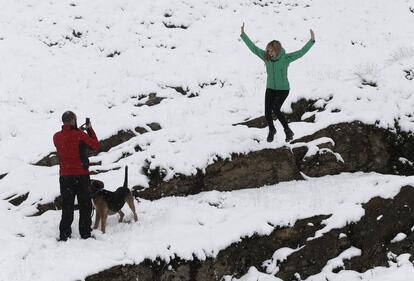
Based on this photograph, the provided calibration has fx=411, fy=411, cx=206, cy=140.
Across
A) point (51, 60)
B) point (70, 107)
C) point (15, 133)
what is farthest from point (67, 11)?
point (15, 133)

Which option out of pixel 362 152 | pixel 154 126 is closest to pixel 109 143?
pixel 154 126

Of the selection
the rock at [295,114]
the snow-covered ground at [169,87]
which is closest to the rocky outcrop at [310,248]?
the snow-covered ground at [169,87]

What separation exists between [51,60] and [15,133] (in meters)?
5.26

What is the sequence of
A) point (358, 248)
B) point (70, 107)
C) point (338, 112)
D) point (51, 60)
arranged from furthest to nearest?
point (51, 60) < point (70, 107) < point (338, 112) < point (358, 248)

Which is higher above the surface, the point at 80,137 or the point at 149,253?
the point at 80,137

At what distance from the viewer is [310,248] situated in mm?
6781

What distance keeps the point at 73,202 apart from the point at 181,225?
1.87 meters

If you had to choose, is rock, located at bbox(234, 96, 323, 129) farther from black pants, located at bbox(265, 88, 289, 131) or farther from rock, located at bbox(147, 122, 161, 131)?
rock, located at bbox(147, 122, 161, 131)

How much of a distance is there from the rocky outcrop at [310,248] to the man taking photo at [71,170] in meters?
1.49

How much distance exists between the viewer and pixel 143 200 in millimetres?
8438

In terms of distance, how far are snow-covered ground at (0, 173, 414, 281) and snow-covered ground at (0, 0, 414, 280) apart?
3cm

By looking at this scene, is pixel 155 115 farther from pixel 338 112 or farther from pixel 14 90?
pixel 14 90

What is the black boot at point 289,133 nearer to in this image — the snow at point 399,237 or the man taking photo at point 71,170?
the snow at point 399,237

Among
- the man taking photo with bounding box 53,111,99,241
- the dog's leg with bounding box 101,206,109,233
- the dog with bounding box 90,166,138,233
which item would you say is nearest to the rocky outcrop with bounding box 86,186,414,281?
the dog's leg with bounding box 101,206,109,233
